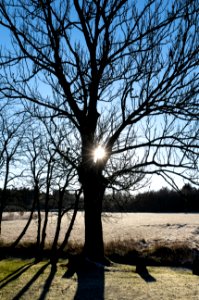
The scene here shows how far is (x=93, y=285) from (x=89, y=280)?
71 cm

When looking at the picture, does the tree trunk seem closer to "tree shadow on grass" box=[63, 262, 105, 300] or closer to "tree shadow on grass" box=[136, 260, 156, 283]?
"tree shadow on grass" box=[63, 262, 105, 300]

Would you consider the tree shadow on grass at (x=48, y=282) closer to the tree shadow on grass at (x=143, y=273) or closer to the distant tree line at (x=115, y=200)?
the tree shadow on grass at (x=143, y=273)

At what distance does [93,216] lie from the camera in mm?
13836

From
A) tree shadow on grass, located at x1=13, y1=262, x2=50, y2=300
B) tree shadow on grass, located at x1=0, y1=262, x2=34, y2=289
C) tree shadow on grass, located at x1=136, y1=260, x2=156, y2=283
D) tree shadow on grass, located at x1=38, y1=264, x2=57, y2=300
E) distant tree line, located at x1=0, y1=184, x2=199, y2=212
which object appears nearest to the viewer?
tree shadow on grass, located at x1=13, y1=262, x2=50, y2=300

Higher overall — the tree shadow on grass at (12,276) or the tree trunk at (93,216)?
the tree trunk at (93,216)

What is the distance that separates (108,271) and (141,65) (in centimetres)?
683

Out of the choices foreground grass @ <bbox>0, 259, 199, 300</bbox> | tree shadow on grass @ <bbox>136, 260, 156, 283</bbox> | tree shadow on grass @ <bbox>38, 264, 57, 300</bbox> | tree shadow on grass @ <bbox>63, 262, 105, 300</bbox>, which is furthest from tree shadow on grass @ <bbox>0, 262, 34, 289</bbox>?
tree shadow on grass @ <bbox>136, 260, 156, 283</bbox>

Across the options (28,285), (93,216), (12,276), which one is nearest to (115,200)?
(93,216)

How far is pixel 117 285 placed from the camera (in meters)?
9.85

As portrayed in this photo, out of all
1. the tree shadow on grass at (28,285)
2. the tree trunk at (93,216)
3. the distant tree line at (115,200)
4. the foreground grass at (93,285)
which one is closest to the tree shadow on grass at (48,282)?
the foreground grass at (93,285)

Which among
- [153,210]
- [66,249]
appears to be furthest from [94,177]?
[153,210]

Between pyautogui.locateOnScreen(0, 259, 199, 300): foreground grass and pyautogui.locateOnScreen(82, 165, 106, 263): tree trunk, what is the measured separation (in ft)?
5.97

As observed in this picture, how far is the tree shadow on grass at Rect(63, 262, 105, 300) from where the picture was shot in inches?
348

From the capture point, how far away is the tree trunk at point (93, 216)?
13.8 metres
